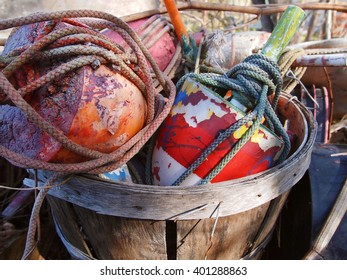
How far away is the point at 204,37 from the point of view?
5.93ft

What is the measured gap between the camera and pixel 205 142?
120cm

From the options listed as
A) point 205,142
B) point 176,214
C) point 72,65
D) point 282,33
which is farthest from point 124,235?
point 282,33

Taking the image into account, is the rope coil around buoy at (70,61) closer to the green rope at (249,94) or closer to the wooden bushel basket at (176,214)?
the wooden bushel basket at (176,214)

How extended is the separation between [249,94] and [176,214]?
0.48 metres

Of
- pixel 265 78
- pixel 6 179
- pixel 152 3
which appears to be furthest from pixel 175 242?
pixel 152 3

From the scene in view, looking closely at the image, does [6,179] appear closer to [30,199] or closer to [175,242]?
[30,199]

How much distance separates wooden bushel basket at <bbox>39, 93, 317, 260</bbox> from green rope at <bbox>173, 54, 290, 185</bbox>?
0.35ft

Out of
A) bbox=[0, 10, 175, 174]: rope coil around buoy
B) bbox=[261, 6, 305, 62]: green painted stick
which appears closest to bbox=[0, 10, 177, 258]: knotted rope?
bbox=[0, 10, 175, 174]: rope coil around buoy

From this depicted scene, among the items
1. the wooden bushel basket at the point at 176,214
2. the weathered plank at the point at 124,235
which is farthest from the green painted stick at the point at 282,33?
the weathered plank at the point at 124,235

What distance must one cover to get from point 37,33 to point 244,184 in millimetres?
728

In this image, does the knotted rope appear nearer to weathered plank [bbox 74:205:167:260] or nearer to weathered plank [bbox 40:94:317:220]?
weathered plank [bbox 40:94:317:220]

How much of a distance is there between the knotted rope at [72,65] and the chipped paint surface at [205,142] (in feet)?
0.53

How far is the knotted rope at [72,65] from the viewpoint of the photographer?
2.99ft

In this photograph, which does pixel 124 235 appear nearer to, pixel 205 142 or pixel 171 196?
pixel 171 196
